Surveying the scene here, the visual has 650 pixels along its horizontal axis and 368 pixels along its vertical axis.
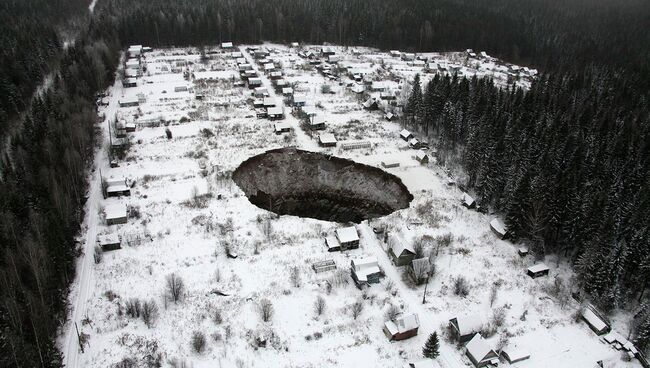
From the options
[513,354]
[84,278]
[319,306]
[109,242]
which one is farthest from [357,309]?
A: [109,242]

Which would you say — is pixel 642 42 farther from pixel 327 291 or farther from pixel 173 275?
pixel 173 275

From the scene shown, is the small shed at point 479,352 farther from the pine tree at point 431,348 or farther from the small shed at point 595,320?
the small shed at point 595,320

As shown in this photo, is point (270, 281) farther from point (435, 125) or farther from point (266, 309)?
point (435, 125)

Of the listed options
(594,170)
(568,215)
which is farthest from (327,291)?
(594,170)

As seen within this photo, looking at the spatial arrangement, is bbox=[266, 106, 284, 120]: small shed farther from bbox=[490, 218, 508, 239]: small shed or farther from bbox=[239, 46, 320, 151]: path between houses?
bbox=[490, 218, 508, 239]: small shed

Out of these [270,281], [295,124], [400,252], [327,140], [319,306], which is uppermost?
[400,252]
